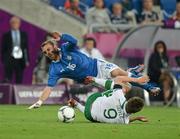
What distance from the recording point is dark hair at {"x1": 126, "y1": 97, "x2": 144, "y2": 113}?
1616 centimetres

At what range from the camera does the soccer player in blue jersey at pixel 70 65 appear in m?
19.2

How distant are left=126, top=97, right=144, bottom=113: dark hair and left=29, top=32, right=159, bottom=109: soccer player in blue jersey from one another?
9.27 feet

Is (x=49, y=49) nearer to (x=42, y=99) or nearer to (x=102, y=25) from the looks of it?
(x=42, y=99)

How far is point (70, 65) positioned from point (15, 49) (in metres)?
7.96

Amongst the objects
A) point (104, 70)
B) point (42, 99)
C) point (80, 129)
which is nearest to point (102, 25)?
point (104, 70)

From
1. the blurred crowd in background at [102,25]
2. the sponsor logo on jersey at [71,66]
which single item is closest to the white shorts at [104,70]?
the sponsor logo on jersey at [71,66]

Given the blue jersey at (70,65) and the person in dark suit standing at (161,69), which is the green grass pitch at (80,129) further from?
the person in dark suit standing at (161,69)

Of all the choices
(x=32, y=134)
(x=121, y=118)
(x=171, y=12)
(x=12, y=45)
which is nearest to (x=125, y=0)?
(x=171, y=12)

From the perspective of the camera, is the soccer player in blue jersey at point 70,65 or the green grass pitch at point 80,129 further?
the soccer player in blue jersey at point 70,65

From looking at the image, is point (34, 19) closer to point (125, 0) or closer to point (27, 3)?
point (27, 3)

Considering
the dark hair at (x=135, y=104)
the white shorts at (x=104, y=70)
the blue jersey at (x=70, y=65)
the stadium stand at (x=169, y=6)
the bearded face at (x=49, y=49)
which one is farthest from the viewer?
the stadium stand at (x=169, y=6)

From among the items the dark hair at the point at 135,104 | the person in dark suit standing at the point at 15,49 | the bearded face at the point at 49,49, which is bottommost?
the dark hair at the point at 135,104

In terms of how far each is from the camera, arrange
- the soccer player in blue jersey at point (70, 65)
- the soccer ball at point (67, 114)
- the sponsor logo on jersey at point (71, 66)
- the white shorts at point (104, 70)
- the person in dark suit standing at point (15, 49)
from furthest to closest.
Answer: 1. the person in dark suit standing at point (15, 49)
2. the white shorts at point (104, 70)
3. the sponsor logo on jersey at point (71, 66)
4. the soccer player in blue jersey at point (70, 65)
5. the soccer ball at point (67, 114)

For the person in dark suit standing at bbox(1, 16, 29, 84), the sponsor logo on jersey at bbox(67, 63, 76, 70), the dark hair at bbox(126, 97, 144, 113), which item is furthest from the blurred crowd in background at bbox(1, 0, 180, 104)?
the dark hair at bbox(126, 97, 144, 113)
